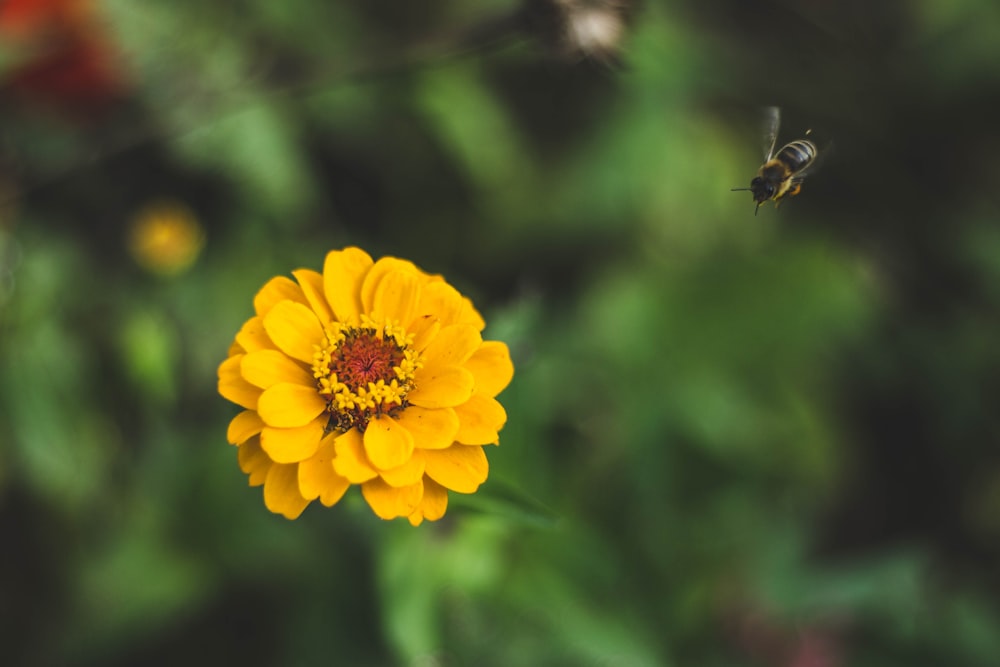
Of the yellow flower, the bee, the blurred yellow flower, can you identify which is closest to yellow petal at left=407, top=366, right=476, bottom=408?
the yellow flower

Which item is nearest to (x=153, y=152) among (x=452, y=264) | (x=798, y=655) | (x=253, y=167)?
(x=253, y=167)

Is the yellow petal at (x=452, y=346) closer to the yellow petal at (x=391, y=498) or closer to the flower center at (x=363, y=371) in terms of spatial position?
the flower center at (x=363, y=371)

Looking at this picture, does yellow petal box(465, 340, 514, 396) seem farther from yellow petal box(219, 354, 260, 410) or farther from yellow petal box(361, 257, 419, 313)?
yellow petal box(219, 354, 260, 410)

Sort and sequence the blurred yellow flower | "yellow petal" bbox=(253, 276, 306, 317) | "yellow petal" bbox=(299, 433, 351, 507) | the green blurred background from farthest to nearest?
1. the blurred yellow flower
2. the green blurred background
3. "yellow petal" bbox=(253, 276, 306, 317)
4. "yellow petal" bbox=(299, 433, 351, 507)

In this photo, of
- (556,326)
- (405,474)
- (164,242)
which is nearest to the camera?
(405,474)

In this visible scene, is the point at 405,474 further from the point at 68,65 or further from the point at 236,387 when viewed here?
the point at 68,65

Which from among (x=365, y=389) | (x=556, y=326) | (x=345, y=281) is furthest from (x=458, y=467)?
(x=556, y=326)
